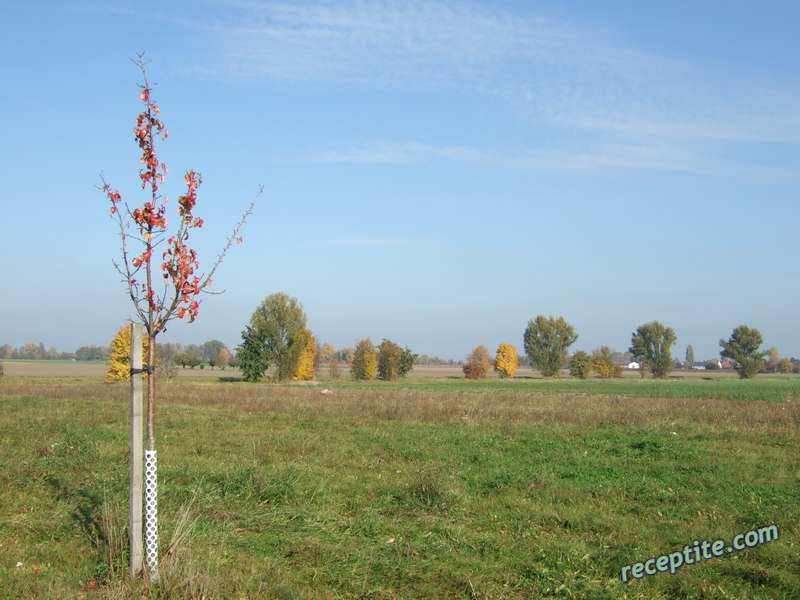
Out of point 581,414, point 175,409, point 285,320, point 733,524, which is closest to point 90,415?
point 175,409

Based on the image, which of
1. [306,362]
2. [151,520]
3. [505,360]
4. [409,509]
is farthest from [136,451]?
[505,360]

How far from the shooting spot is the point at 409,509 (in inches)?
322

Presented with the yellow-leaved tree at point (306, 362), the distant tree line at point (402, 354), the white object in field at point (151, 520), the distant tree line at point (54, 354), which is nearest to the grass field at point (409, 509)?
the white object in field at point (151, 520)

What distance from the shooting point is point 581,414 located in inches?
712

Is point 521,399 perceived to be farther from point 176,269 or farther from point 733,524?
point 176,269

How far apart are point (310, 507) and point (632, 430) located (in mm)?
9251

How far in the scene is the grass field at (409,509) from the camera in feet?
18.5

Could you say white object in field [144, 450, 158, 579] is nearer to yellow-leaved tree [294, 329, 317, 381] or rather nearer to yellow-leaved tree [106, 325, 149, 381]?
yellow-leaved tree [106, 325, 149, 381]

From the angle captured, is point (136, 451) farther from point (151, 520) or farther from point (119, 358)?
point (119, 358)

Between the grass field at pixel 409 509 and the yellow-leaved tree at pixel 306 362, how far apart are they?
5141 cm

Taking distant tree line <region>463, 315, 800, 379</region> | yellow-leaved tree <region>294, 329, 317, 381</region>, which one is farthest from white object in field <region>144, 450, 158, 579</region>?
distant tree line <region>463, 315, 800, 379</region>

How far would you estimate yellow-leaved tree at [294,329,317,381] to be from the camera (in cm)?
6681

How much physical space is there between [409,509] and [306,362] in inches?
2401

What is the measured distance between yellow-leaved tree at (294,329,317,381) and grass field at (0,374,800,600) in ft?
169
